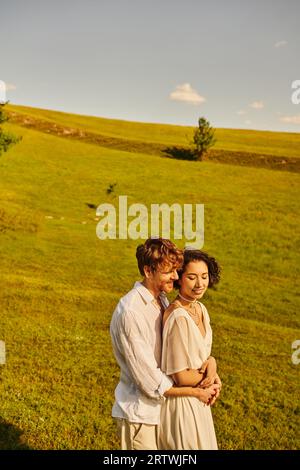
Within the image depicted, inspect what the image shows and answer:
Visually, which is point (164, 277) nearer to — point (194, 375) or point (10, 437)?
point (194, 375)

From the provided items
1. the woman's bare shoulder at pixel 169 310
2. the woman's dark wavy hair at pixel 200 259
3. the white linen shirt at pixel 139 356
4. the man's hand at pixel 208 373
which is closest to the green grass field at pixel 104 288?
the white linen shirt at pixel 139 356

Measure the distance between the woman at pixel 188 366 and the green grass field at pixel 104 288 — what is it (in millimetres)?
4302

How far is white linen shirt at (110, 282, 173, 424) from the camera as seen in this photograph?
451cm

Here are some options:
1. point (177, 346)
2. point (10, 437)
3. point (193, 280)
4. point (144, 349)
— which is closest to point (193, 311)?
point (193, 280)

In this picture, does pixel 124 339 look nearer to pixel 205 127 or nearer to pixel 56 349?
pixel 56 349

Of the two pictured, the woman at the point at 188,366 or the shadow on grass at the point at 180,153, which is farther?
the shadow on grass at the point at 180,153

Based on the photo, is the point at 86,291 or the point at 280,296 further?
the point at 280,296

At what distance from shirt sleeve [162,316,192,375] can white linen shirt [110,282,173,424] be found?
0.47ft

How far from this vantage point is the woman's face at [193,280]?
4961 millimetres

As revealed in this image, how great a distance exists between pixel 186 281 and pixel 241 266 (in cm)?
2373

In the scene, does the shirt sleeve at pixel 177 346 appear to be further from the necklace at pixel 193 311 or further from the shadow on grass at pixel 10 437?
the shadow on grass at pixel 10 437
